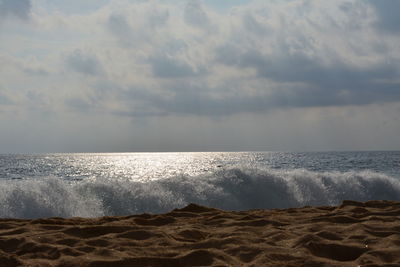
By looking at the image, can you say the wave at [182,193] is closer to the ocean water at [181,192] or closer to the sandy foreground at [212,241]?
the ocean water at [181,192]

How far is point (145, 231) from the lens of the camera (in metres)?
4.91

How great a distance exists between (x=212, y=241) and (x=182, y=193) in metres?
6.93

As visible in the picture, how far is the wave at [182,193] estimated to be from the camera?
970 cm

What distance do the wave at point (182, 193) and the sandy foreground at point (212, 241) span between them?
392 centimetres

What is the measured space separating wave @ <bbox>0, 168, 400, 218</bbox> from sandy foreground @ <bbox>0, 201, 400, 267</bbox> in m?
3.92

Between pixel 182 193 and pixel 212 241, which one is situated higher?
pixel 212 241

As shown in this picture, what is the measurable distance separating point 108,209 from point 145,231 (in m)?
5.89

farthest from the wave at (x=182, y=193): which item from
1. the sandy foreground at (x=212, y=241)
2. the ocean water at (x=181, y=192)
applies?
the sandy foreground at (x=212, y=241)

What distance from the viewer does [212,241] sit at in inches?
176

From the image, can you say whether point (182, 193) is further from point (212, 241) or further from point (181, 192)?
point (212, 241)

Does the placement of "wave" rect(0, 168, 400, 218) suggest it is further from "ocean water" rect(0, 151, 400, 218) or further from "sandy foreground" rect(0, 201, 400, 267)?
"sandy foreground" rect(0, 201, 400, 267)

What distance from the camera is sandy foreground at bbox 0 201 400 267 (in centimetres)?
380

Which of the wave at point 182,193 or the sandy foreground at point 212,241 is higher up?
the sandy foreground at point 212,241

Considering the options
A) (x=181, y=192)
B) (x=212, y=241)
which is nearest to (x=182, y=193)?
(x=181, y=192)
